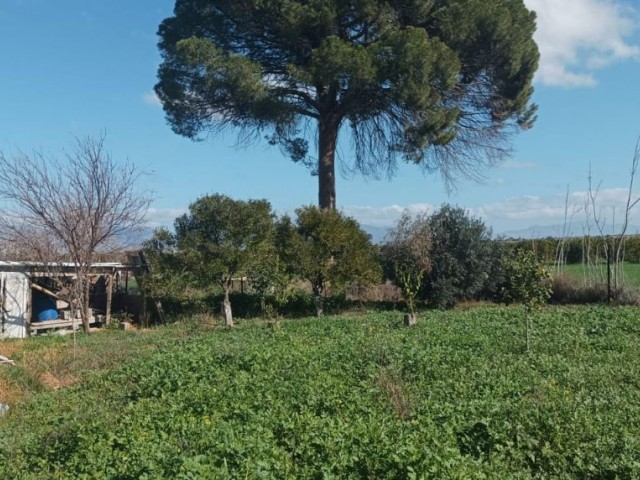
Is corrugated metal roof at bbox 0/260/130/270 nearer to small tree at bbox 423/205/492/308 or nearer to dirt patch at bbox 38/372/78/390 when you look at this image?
dirt patch at bbox 38/372/78/390

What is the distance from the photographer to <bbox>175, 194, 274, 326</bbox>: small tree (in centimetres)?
1717

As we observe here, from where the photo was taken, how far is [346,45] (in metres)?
19.7

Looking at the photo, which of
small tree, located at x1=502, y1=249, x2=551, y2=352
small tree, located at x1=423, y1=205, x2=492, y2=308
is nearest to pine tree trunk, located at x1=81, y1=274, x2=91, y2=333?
small tree, located at x1=423, y1=205, x2=492, y2=308

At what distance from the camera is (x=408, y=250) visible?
20.0 m

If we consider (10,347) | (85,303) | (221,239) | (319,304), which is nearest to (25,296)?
(85,303)

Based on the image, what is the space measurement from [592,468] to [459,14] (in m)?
18.5

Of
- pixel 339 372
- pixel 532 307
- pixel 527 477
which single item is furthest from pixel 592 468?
pixel 532 307

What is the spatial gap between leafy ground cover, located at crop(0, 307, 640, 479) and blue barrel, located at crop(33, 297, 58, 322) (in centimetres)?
934

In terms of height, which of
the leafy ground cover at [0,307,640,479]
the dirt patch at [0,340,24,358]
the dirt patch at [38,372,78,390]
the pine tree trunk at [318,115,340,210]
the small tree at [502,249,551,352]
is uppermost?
the pine tree trunk at [318,115,340,210]

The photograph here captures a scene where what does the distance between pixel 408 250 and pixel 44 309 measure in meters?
11.3

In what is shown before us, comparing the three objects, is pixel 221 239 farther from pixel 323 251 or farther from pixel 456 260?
pixel 456 260

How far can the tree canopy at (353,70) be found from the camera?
19797mm

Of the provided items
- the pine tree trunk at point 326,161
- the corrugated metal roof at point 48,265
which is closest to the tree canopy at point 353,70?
the pine tree trunk at point 326,161

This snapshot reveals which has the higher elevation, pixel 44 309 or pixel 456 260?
pixel 456 260
